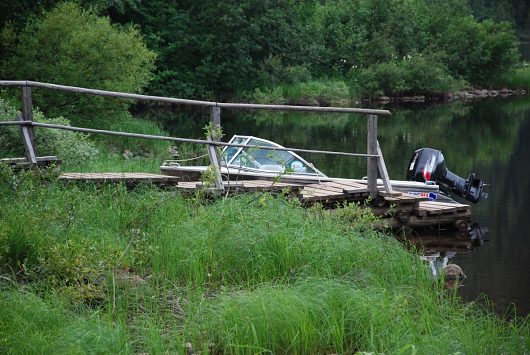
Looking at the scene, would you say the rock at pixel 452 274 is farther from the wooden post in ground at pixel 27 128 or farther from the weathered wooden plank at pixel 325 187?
the wooden post in ground at pixel 27 128

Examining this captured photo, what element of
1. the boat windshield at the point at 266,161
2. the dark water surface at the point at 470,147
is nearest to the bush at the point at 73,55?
the dark water surface at the point at 470,147

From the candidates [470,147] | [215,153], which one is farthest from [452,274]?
[470,147]

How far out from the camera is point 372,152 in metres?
12.5

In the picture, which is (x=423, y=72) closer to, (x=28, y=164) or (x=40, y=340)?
(x=28, y=164)

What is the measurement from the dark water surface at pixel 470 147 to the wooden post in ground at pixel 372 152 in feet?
4.91

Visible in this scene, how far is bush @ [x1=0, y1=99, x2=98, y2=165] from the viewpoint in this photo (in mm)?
13062

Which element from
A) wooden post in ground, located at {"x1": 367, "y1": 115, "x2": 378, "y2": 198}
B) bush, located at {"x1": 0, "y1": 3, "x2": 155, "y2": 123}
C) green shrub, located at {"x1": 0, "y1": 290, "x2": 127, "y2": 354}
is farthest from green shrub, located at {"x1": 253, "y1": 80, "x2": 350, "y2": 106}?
green shrub, located at {"x1": 0, "y1": 290, "x2": 127, "y2": 354}

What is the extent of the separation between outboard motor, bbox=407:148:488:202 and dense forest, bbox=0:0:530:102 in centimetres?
1037

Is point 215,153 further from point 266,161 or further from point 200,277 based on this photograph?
point 266,161

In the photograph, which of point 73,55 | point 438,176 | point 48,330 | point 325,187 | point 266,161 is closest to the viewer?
point 48,330

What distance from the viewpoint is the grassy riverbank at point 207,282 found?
6.79 m

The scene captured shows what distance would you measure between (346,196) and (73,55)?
35.7 ft

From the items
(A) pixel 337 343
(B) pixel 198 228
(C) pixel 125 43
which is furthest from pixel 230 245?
(C) pixel 125 43

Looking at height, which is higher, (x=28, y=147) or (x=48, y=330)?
(x=28, y=147)
